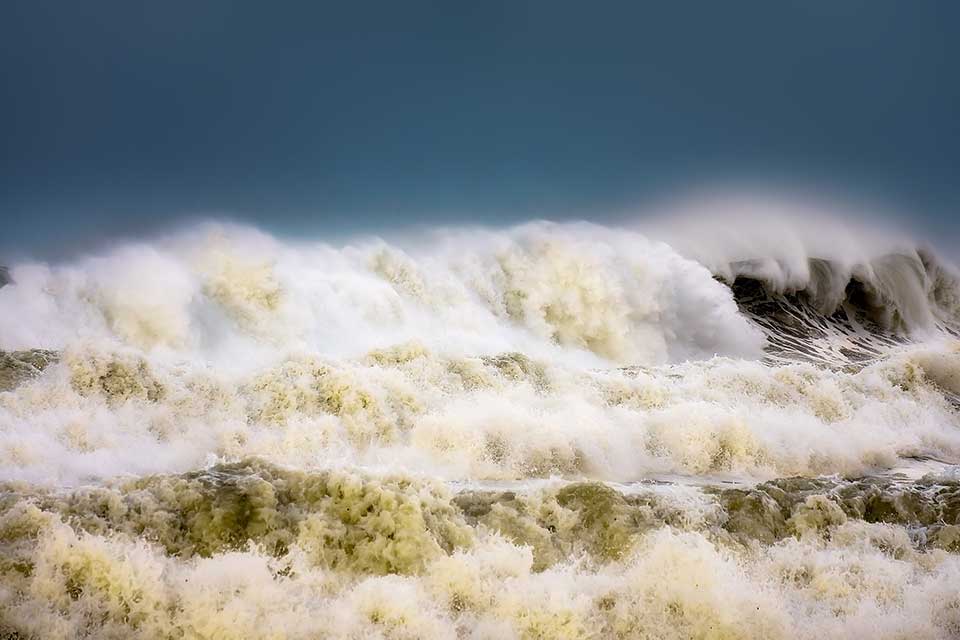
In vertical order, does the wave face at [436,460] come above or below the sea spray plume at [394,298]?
below

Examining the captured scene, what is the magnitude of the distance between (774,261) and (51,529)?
2301cm

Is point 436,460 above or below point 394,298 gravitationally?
below

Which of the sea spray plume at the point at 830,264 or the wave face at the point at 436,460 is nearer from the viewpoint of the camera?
the wave face at the point at 436,460

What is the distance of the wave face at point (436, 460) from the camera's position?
391 cm

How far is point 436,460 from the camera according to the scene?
7.75 m

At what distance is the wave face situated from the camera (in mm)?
3910

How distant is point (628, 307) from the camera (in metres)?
18.0

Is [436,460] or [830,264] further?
[830,264]

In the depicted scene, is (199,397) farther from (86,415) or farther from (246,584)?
(246,584)

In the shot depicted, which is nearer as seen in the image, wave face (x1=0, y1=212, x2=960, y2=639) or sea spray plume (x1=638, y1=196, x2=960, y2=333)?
wave face (x1=0, y1=212, x2=960, y2=639)

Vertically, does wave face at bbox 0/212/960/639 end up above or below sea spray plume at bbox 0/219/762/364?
below

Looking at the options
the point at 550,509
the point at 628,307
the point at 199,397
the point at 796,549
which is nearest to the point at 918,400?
the point at 628,307

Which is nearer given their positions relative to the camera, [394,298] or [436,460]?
[436,460]

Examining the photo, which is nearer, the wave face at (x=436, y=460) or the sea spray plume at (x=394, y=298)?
the wave face at (x=436, y=460)
